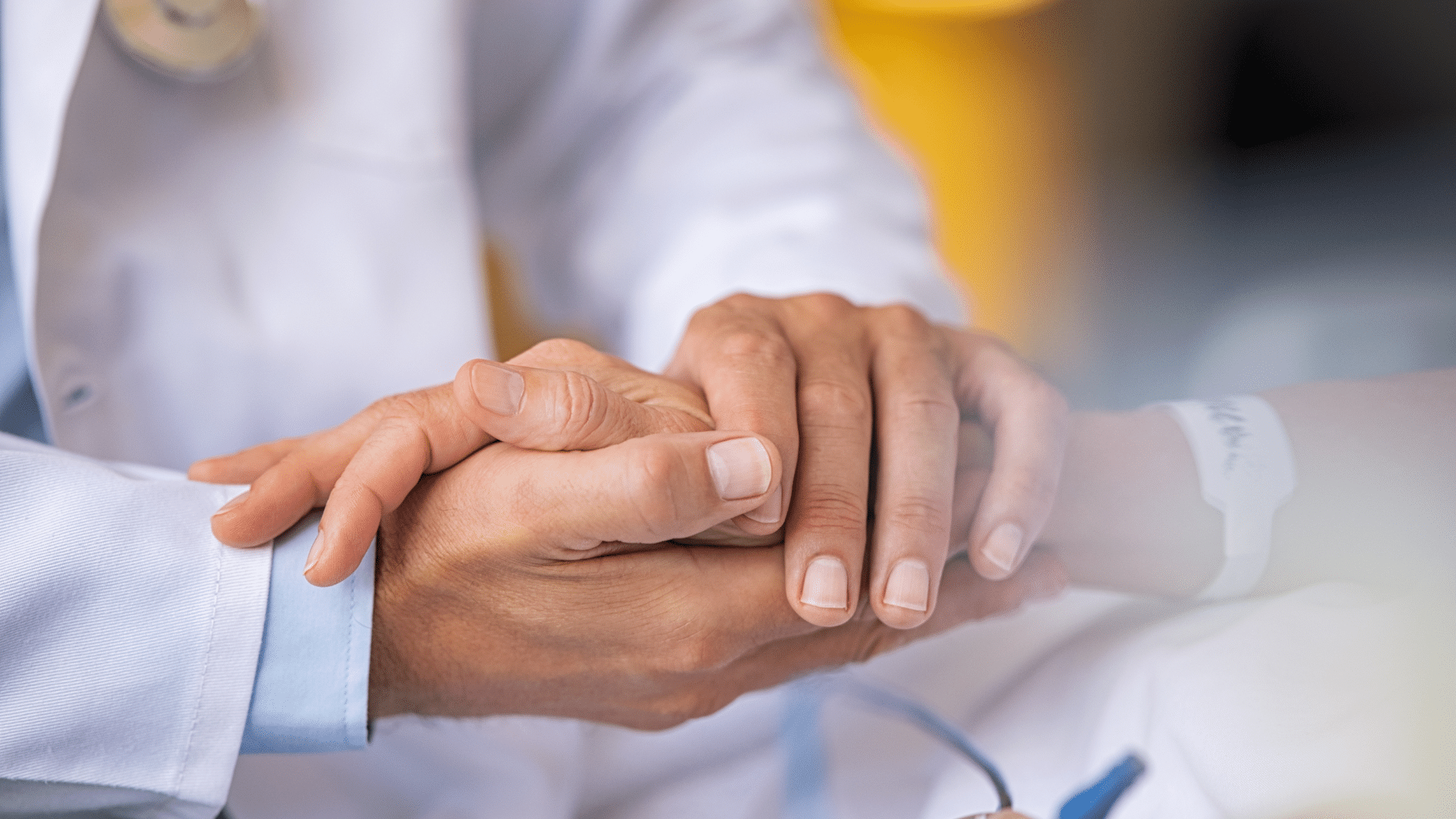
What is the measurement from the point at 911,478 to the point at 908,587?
53mm

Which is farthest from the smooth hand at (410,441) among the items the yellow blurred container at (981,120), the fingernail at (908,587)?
the yellow blurred container at (981,120)

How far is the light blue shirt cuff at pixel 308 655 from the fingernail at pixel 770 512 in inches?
6.7

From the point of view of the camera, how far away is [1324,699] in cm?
39

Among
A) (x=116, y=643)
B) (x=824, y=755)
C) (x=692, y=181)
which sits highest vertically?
(x=692, y=181)

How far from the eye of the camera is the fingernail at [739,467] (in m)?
0.38

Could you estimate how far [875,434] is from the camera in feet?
1.56

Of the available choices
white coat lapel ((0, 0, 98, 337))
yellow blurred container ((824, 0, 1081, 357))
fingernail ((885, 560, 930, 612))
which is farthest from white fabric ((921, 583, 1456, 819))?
yellow blurred container ((824, 0, 1081, 357))

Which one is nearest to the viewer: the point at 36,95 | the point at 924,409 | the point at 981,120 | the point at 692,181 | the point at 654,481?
the point at 654,481

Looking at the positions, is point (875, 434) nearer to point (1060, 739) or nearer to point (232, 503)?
point (1060, 739)

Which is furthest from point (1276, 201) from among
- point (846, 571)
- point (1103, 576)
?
point (846, 571)

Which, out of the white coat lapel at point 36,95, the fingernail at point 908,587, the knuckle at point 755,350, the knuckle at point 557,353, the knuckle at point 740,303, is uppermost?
the white coat lapel at point 36,95

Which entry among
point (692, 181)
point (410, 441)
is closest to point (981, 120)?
point (692, 181)

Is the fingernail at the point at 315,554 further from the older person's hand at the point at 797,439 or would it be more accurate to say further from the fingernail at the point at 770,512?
the fingernail at the point at 770,512

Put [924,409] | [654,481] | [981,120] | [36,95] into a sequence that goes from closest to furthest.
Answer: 1. [654,481]
2. [924,409]
3. [36,95]
4. [981,120]
